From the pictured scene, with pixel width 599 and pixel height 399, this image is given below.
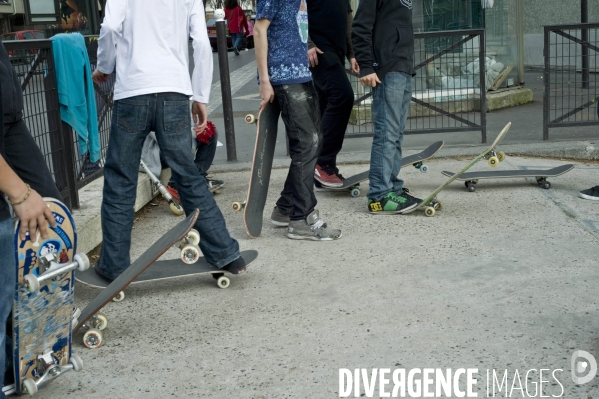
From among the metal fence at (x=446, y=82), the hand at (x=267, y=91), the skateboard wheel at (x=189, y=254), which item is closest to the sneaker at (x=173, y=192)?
the hand at (x=267, y=91)

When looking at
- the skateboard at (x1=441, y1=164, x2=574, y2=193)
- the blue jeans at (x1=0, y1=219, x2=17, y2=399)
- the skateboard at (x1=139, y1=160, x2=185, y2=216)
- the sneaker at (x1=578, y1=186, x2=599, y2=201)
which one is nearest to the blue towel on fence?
the skateboard at (x1=139, y1=160, x2=185, y2=216)

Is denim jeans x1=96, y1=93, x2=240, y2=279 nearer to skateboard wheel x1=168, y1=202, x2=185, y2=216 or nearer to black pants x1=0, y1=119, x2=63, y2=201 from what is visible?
black pants x1=0, y1=119, x2=63, y2=201

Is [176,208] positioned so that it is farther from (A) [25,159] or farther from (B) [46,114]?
(A) [25,159]

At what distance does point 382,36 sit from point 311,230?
149cm

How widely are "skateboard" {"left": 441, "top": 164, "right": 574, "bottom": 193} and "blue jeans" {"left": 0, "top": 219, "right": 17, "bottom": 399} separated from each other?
443 centimetres

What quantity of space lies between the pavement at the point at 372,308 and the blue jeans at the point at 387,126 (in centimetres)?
28

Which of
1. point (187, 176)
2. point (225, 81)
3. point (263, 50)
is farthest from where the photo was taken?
point (225, 81)

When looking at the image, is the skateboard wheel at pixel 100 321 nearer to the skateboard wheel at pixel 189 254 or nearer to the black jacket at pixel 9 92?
the skateboard wheel at pixel 189 254

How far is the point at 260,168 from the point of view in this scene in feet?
17.9

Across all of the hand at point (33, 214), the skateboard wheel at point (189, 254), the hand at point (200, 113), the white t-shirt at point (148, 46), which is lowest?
the skateboard wheel at point (189, 254)

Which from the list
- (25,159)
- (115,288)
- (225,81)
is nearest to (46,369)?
(115,288)

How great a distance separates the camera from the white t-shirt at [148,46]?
4156 millimetres

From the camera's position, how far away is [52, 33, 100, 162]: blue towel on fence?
5.29 metres

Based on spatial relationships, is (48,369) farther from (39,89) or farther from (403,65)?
(403,65)
